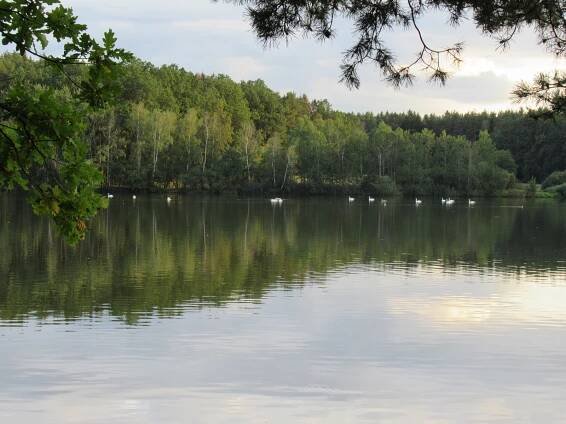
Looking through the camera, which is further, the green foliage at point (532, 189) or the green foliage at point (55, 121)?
the green foliage at point (532, 189)

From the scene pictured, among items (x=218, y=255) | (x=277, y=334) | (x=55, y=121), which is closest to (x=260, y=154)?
(x=218, y=255)

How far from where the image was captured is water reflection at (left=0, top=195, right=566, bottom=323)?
18312mm

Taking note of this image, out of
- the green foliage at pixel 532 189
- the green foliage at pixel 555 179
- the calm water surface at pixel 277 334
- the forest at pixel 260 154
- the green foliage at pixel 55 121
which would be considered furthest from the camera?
the green foliage at pixel 555 179

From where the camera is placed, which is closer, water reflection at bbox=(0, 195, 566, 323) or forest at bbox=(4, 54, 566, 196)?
water reflection at bbox=(0, 195, 566, 323)

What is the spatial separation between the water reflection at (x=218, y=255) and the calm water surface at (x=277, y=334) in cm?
12

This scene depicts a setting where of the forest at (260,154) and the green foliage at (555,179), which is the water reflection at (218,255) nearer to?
the forest at (260,154)

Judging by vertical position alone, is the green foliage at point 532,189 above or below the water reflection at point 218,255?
above

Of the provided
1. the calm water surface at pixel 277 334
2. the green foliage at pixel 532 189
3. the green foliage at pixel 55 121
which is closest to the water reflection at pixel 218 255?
the calm water surface at pixel 277 334

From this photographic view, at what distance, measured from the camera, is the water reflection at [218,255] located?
1831 centimetres

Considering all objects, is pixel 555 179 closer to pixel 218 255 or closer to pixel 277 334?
pixel 218 255

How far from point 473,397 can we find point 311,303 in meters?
7.35

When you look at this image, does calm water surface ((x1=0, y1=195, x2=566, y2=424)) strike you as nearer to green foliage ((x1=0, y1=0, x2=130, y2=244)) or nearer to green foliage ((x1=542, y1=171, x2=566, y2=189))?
green foliage ((x1=0, y1=0, x2=130, y2=244))

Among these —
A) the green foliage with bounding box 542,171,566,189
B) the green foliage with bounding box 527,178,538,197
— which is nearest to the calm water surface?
the green foliage with bounding box 527,178,538,197

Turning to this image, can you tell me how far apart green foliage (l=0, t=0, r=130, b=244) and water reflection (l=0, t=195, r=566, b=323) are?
10.4m
